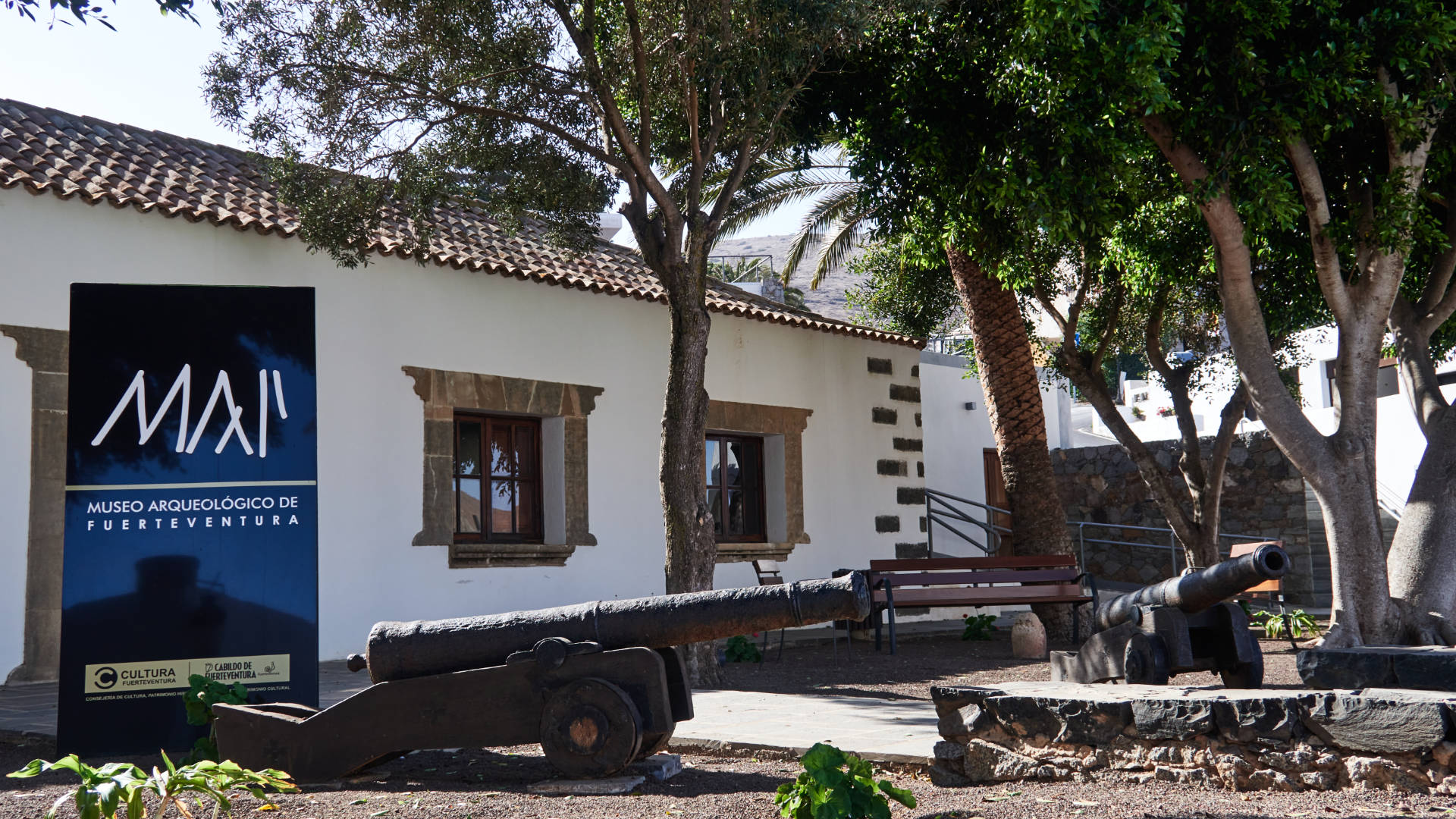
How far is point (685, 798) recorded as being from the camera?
3.97 m

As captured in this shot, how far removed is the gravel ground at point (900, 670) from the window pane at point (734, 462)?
5.91 ft

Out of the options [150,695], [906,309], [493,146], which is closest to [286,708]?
[150,695]

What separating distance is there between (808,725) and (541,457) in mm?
5075

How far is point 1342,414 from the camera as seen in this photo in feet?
24.1

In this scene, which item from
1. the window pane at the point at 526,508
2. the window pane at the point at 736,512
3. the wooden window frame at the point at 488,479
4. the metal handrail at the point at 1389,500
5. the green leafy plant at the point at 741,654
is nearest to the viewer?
the green leafy plant at the point at 741,654

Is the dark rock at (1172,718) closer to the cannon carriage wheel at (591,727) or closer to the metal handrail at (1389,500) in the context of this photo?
the cannon carriage wheel at (591,727)

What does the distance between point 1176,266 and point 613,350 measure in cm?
476

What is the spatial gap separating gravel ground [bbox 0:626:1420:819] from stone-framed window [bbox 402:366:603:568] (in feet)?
13.3

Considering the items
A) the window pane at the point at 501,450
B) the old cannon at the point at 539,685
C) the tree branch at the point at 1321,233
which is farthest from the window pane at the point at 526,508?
the tree branch at the point at 1321,233

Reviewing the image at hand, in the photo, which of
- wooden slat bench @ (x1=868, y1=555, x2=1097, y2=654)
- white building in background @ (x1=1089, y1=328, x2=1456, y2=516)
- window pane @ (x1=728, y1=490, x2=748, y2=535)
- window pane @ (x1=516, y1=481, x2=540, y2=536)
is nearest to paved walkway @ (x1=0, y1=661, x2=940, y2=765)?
wooden slat bench @ (x1=868, y1=555, x2=1097, y2=654)

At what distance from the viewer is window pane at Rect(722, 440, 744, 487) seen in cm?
1160

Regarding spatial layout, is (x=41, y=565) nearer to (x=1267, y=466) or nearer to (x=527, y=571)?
(x=527, y=571)

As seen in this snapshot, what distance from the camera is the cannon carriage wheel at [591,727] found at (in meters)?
3.97

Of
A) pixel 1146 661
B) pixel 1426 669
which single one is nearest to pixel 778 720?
pixel 1146 661
